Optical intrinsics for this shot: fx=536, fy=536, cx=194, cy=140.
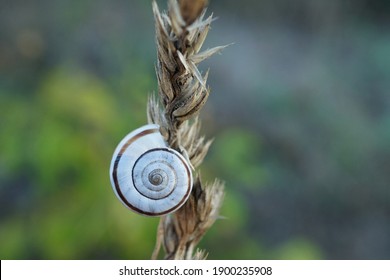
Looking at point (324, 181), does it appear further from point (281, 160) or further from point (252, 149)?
point (252, 149)

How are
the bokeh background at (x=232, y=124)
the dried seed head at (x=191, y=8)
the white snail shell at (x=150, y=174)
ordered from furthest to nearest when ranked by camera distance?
the bokeh background at (x=232, y=124), the white snail shell at (x=150, y=174), the dried seed head at (x=191, y=8)

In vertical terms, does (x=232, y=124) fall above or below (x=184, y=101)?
above

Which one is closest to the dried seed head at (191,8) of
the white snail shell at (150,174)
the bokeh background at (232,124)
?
the white snail shell at (150,174)

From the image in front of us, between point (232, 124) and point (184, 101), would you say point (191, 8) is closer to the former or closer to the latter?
point (184, 101)

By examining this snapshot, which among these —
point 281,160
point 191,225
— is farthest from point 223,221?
point 191,225

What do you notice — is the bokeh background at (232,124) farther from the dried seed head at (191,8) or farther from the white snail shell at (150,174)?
the dried seed head at (191,8)

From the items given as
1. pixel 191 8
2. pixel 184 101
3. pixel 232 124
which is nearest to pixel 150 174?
pixel 184 101
